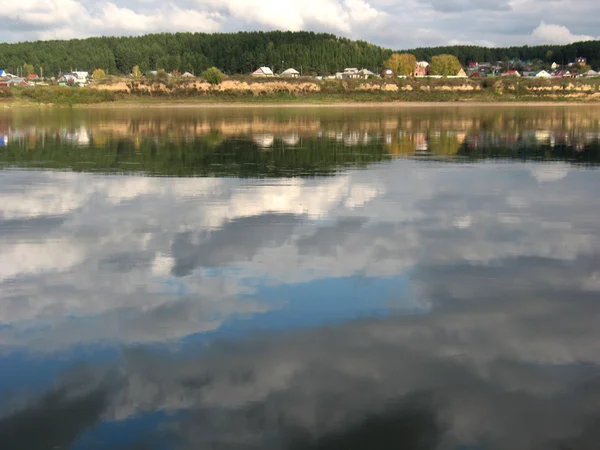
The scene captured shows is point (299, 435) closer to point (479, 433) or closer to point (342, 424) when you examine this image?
point (342, 424)

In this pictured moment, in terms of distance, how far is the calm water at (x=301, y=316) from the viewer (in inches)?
282

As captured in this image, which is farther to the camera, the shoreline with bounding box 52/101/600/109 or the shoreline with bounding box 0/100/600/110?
the shoreline with bounding box 52/101/600/109

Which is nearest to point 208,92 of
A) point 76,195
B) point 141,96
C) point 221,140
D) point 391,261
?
point 141,96

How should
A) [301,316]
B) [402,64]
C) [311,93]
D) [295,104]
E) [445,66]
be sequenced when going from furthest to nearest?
[402,64] → [445,66] → [311,93] → [295,104] → [301,316]

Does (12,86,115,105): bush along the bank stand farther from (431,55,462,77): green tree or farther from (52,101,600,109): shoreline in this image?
(431,55,462,77): green tree

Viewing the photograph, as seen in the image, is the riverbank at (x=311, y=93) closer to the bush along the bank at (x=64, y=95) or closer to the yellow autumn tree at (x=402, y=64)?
the bush along the bank at (x=64, y=95)

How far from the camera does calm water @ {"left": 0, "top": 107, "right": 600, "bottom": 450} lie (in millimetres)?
7168

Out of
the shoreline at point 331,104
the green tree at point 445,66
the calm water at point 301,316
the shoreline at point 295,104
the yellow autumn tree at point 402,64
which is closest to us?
the calm water at point 301,316

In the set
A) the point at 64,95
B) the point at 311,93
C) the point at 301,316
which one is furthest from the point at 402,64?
the point at 301,316

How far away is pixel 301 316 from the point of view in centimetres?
1004

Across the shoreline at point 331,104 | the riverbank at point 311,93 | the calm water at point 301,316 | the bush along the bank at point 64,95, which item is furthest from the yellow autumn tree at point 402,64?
the calm water at point 301,316

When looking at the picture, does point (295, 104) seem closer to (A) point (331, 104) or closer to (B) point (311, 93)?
(A) point (331, 104)

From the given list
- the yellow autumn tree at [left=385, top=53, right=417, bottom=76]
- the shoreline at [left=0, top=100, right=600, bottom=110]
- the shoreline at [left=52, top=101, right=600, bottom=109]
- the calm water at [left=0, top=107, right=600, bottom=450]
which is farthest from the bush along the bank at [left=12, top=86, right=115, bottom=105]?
the yellow autumn tree at [left=385, top=53, right=417, bottom=76]

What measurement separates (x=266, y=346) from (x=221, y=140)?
32.7 metres
